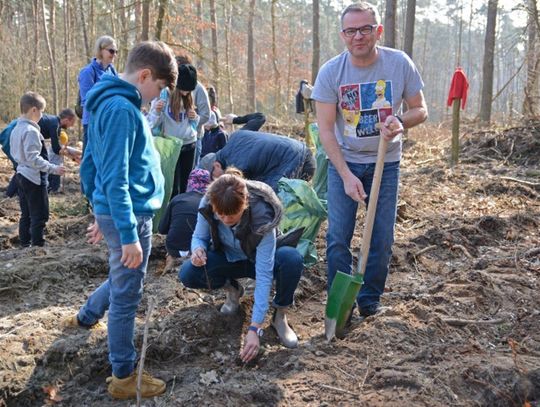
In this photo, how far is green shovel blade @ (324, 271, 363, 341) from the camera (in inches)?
128

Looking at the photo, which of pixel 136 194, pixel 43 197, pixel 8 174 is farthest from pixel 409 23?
pixel 136 194

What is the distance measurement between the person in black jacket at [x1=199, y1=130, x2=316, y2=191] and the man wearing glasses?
5.52 feet

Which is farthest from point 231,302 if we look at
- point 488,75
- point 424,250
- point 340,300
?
point 488,75

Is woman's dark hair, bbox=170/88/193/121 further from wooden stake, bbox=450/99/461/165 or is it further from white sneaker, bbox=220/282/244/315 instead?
wooden stake, bbox=450/99/461/165

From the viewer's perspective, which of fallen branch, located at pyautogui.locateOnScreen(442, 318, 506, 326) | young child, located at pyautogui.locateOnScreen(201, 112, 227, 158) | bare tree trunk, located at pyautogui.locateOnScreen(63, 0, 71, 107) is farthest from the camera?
bare tree trunk, located at pyautogui.locateOnScreen(63, 0, 71, 107)

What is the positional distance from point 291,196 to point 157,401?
7.78 ft

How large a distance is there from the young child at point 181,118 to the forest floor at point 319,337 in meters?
0.94

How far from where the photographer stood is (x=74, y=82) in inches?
740

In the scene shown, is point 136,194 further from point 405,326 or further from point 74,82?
point 74,82

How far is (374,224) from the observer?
3.46 m

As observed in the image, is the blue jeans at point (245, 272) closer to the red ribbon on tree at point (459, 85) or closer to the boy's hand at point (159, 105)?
the boy's hand at point (159, 105)

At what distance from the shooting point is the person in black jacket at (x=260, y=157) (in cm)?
496

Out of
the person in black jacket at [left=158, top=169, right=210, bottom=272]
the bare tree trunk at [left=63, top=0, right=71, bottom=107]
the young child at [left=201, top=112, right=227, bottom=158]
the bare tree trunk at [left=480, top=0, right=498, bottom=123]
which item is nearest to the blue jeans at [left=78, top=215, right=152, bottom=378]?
the person in black jacket at [left=158, top=169, right=210, bottom=272]

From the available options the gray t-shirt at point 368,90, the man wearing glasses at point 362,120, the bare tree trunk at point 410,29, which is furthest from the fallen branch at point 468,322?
the bare tree trunk at point 410,29
